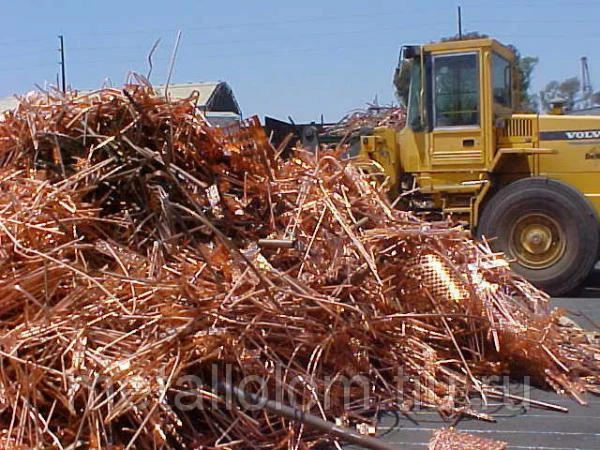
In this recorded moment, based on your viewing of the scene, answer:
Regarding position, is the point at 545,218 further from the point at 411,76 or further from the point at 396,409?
the point at 396,409

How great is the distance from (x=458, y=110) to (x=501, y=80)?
0.66 metres

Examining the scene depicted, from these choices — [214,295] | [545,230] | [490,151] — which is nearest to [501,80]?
[490,151]

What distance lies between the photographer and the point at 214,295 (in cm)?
292

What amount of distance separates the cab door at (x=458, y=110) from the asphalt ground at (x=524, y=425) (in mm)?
4122

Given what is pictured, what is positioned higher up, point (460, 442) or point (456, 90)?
point (456, 90)

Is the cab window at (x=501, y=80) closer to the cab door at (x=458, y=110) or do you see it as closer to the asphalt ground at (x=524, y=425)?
the cab door at (x=458, y=110)

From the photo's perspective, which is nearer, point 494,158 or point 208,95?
point 494,158

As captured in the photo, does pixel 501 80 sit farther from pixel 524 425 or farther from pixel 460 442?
pixel 460 442

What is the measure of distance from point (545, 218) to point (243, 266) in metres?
4.52

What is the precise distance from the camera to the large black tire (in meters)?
6.77

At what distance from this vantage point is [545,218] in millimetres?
6910

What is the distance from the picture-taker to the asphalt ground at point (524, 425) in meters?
2.74

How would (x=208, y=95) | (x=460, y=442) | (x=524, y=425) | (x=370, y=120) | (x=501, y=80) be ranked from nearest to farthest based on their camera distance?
(x=460, y=442)
(x=524, y=425)
(x=501, y=80)
(x=370, y=120)
(x=208, y=95)

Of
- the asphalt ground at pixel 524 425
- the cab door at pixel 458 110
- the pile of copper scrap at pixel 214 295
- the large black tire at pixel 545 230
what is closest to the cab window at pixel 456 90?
the cab door at pixel 458 110
